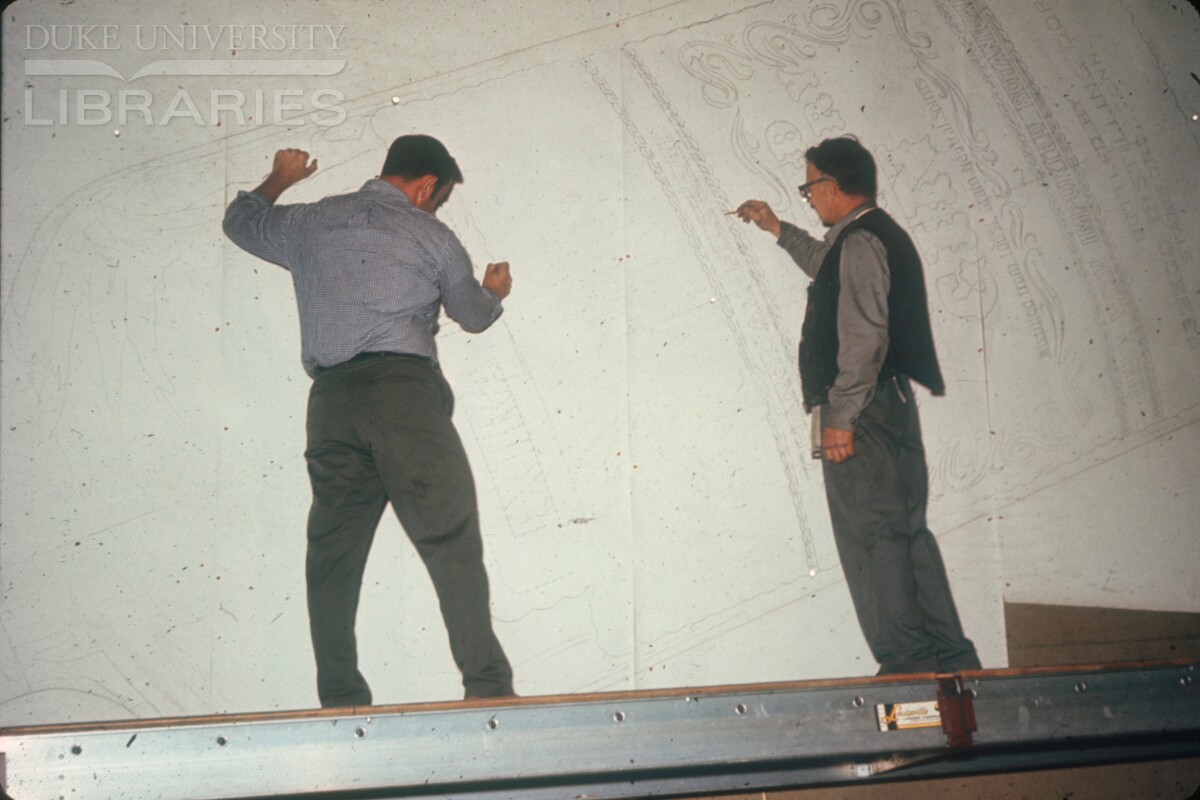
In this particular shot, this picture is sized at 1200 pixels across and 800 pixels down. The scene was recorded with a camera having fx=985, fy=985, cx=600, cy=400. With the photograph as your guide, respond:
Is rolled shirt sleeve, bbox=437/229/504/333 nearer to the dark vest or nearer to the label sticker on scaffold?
the dark vest

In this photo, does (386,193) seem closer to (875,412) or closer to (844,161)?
(844,161)

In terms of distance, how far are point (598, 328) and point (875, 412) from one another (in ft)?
1.78

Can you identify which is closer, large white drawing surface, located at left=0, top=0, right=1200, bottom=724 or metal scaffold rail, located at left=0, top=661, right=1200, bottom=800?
metal scaffold rail, located at left=0, top=661, right=1200, bottom=800

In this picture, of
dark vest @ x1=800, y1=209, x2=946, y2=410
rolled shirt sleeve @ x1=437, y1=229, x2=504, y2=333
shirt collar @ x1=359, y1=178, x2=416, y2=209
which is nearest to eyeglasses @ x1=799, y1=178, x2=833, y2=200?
dark vest @ x1=800, y1=209, x2=946, y2=410

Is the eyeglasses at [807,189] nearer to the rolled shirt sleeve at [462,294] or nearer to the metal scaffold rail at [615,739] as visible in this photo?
the rolled shirt sleeve at [462,294]

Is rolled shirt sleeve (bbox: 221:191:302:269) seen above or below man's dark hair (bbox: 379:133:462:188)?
below

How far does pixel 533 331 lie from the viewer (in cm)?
184

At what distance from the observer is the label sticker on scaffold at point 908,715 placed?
161 centimetres

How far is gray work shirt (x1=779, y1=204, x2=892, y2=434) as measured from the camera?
184 cm

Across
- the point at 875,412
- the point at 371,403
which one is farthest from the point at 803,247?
the point at 371,403

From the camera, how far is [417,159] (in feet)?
6.00

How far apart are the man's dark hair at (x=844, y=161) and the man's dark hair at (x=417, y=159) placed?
70 centimetres

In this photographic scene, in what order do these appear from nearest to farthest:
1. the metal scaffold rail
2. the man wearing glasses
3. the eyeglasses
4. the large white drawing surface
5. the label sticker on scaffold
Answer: the metal scaffold rail < the label sticker on scaffold < the large white drawing surface < the man wearing glasses < the eyeglasses

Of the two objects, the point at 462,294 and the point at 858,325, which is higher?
the point at 462,294
